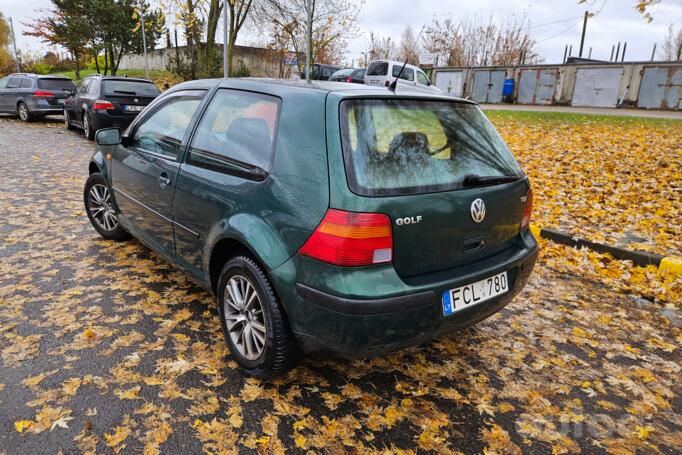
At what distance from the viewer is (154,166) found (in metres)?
3.48

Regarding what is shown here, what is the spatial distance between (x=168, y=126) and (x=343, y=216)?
2.07 metres

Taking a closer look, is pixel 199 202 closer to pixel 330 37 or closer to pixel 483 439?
pixel 483 439

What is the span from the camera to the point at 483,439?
7.73ft

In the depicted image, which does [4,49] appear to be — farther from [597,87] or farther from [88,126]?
[597,87]

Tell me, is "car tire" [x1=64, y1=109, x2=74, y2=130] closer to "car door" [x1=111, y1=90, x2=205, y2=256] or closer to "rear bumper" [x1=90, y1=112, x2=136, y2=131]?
"rear bumper" [x1=90, y1=112, x2=136, y2=131]

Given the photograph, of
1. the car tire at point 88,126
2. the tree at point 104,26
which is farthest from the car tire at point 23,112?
the tree at point 104,26

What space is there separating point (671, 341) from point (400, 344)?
96.5 inches

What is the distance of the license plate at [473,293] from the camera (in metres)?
2.39

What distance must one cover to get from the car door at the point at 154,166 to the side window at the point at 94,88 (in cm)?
826

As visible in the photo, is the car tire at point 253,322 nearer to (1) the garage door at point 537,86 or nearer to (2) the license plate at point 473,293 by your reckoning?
(2) the license plate at point 473,293

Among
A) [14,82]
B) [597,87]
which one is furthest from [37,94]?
[597,87]

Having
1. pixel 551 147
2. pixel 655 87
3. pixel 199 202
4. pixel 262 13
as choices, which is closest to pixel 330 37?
pixel 262 13

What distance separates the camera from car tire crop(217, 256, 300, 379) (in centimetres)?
244

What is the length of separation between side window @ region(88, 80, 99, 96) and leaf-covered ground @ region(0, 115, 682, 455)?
7.65 meters
